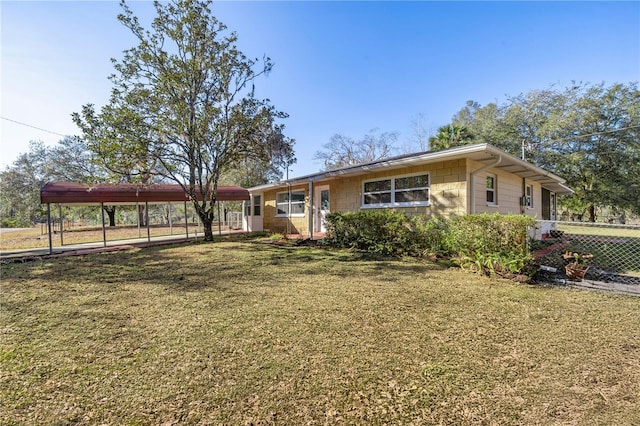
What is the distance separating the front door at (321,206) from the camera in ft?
41.6

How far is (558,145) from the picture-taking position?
19.5 m

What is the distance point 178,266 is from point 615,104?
85.9ft

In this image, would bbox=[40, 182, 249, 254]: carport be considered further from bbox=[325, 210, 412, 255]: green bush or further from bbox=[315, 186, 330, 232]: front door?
bbox=[325, 210, 412, 255]: green bush

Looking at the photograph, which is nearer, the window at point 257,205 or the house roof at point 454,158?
the house roof at point 454,158

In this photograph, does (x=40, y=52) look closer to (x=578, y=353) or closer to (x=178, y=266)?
(x=178, y=266)

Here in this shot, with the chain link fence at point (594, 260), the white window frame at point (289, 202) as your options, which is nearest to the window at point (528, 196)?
the chain link fence at point (594, 260)

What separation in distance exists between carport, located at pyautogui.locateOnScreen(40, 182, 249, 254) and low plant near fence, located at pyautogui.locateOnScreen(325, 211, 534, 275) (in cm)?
795

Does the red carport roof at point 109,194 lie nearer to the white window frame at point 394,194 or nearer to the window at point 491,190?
the white window frame at point 394,194


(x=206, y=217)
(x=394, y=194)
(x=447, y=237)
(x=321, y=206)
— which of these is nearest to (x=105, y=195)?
(x=206, y=217)

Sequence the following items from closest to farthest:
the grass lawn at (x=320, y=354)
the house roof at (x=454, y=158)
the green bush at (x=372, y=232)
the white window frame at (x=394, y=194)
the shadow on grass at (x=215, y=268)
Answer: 1. the grass lawn at (x=320, y=354)
2. the shadow on grass at (x=215, y=268)
3. the house roof at (x=454, y=158)
4. the green bush at (x=372, y=232)
5. the white window frame at (x=394, y=194)

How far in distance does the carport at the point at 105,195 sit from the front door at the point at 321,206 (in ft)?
16.9

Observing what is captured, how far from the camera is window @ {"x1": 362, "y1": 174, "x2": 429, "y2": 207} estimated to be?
8.78m

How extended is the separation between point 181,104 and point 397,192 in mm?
8140

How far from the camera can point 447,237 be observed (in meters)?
6.81
